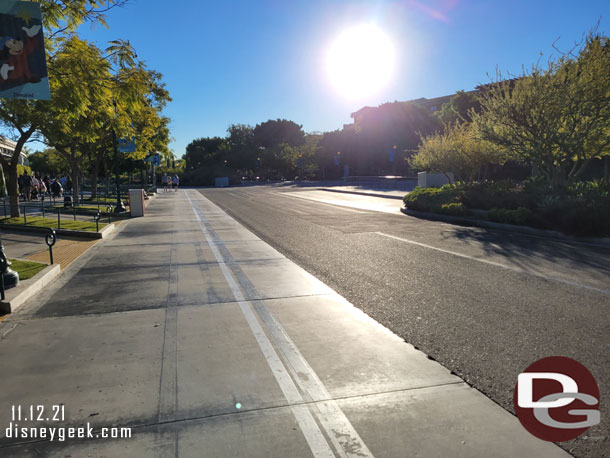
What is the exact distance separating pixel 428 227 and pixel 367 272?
756 cm

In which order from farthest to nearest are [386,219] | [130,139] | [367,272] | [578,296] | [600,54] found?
1. [130,139]
2. [386,219]
3. [600,54]
4. [367,272]
5. [578,296]

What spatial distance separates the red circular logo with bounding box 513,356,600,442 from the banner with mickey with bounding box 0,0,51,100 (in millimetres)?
7779

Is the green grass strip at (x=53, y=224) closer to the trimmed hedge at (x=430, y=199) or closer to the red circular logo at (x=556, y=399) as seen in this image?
the red circular logo at (x=556, y=399)

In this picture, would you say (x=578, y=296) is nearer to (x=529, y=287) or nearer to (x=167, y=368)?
(x=529, y=287)

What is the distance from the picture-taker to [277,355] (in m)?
4.36

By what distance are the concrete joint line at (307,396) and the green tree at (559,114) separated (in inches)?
A: 554

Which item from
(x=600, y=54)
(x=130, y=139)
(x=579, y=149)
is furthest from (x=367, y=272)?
(x=130, y=139)

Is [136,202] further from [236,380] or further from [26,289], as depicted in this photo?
[236,380]

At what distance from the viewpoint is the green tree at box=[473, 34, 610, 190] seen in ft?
46.9

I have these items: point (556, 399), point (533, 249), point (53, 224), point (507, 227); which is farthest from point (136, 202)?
point (556, 399)

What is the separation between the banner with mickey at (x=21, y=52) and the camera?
6.62 meters

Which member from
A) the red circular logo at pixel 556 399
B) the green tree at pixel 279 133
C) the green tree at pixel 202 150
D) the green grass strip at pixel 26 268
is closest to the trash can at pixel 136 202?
the green grass strip at pixel 26 268

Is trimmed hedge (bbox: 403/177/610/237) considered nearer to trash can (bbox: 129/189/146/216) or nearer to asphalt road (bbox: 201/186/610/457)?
asphalt road (bbox: 201/186/610/457)

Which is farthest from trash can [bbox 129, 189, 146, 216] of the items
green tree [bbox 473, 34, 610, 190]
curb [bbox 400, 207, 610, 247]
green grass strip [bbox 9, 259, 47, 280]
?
green tree [bbox 473, 34, 610, 190]
